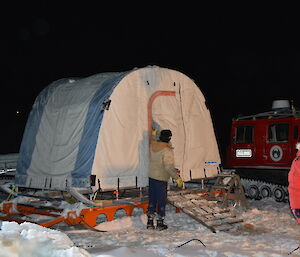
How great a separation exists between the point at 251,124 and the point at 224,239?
265 inches

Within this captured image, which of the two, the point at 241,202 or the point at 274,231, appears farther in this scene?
the point at 241,202

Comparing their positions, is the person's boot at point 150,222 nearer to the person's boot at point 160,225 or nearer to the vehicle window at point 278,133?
the person's boot at point 160,225

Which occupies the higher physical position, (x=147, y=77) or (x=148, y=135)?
(x=147, y=77)

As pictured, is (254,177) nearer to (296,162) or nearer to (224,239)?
(224,239)

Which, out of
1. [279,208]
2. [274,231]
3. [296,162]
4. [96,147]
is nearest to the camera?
[296,162]

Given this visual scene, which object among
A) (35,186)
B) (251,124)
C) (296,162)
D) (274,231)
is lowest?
(274,231)

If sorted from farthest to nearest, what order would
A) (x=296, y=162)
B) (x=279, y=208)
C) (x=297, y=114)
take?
(x=297, y=114) < (x=279, y=208) < (x=296, y=162)

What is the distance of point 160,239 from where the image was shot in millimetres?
Answer: 6949

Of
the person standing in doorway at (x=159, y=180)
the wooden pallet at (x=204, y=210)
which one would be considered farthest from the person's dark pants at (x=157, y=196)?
the wooden pallet at (x=204, y=210)

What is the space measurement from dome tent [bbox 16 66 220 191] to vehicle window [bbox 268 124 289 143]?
8.87ft

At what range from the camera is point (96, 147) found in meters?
8.34

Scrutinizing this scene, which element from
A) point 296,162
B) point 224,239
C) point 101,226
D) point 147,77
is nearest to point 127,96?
point 147,77

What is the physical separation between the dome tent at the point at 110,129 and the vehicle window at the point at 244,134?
2.82 meters

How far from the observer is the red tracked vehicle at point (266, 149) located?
1190 cm
